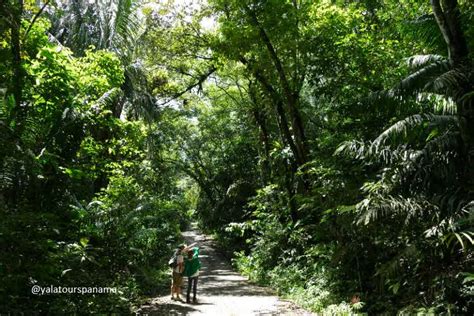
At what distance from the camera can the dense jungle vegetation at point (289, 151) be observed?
570 cm

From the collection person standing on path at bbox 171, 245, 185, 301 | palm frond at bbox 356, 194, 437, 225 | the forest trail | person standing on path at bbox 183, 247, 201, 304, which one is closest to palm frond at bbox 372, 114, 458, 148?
palm frond at bbox 356, 194, 437, 225

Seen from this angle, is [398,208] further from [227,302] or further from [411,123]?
[227,302]

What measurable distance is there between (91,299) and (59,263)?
3.47ft

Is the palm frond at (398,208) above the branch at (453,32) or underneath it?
underneath

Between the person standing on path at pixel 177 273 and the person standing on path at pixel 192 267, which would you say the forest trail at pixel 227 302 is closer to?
the person standing on path at pixel 177 273

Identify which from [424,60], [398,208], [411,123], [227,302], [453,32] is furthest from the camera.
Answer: [227,302]

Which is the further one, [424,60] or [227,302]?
[227,302]

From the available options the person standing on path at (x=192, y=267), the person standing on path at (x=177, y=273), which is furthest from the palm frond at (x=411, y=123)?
the person standing on path at (x=177, y=273)

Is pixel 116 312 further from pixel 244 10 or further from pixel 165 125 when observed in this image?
pixel 165 125

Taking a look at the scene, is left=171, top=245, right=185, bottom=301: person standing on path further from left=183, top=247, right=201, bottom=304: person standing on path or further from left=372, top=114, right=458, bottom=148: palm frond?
left=372, top=114, right=458, bottom=148: palm frond

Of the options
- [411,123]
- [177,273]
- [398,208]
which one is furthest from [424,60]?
[177,273]

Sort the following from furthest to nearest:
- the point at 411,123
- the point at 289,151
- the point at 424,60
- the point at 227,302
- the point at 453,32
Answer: the point at 289,151, the point at 227,302, the point at 424,60, the point at 411,123, the point at 453,32

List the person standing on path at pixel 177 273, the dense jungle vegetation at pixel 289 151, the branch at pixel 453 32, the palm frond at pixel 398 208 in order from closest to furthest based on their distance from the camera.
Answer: the dense jungle vegetation at pixel 289 151 < the palm frond at pixel 398 208 < the branch at pixel 453 32 < the person standing on path at pixel 177 273

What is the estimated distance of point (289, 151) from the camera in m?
12.6
